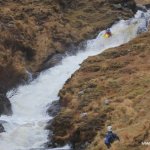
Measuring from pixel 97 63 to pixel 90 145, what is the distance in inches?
534

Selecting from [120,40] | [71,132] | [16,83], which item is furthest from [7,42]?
[71,132]

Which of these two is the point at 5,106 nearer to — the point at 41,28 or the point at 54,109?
the point at 54,109

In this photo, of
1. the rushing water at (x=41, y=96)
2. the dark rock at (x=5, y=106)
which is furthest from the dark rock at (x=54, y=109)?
the dark rock at (x=5, y=106)

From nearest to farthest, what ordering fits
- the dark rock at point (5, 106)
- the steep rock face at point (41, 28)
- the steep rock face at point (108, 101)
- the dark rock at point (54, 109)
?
the steep rock face at point (108, 101)
the dark rock at point (54, 109)
the dark rock at point (5, 106)
the steep rock face at point (41, 28)

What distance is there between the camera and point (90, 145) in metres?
28.7

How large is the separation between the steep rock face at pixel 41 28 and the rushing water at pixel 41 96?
3.89ft

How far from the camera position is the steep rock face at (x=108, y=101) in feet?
91.9

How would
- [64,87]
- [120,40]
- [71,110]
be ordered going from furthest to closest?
[120,40] < [64,87] < [71,110]

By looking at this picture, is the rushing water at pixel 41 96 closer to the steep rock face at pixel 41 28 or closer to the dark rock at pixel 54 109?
the dark rock at pixel 54 109

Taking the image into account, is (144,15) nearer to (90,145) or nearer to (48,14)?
(48,14)

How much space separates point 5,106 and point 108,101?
27.4 feet

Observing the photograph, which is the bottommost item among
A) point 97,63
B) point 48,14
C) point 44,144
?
point 44,144

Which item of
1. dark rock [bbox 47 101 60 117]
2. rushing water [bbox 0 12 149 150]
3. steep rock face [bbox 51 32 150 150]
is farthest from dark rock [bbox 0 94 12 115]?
steep rock face [bbox 51 32 150 150]

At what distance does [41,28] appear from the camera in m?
49.0
